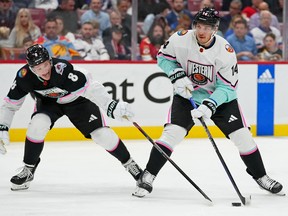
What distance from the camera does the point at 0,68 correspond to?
677 cm

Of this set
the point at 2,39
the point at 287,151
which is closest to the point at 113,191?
the point at 287,151

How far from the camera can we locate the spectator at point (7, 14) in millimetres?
7156

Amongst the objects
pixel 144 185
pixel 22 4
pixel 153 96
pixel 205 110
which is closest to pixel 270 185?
pixel 205 110

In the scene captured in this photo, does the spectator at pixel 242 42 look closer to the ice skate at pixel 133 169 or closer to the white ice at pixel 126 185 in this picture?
the white ice at pixel 126 185

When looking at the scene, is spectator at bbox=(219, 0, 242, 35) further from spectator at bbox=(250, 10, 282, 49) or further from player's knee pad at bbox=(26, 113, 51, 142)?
player's knee pad at bbox=(26, 113, 51, 142)

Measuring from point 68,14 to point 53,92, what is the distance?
2.96 m

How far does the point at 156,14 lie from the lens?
790cm

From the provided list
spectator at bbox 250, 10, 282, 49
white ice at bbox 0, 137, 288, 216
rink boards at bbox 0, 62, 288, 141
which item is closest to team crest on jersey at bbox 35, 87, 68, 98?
white ice at bbox 0, 137, 288, 216

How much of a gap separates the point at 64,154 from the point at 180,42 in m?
2.09

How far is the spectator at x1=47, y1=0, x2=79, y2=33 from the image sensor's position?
7.35 m

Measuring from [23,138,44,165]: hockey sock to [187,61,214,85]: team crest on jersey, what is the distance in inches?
38.6

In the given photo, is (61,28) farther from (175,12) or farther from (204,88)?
(204,88)

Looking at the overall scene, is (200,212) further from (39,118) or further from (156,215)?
(39,118)

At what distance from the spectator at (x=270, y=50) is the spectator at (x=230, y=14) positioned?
0.42 meters
